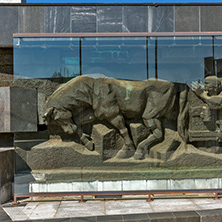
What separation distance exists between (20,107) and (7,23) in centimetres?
214

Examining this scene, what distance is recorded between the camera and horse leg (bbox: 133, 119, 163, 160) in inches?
208

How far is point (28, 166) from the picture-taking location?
528cm

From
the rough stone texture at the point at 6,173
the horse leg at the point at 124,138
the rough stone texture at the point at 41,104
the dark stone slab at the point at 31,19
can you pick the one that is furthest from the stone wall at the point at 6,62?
the horse leg at the point at 124,138

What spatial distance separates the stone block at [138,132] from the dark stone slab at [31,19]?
124 inches

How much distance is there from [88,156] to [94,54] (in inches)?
86.8

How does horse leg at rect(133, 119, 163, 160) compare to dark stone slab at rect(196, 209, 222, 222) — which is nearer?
dark stone slab at rect(196, 209, 222, 222)

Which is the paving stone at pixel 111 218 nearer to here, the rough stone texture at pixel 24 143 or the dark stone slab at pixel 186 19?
the rough stone texture at pixel 24 143

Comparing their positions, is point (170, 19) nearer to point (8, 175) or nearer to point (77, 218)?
point (77, 218)

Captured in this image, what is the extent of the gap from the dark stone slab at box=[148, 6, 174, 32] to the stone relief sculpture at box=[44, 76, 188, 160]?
147 centimetres

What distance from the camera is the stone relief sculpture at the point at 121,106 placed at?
521 cm

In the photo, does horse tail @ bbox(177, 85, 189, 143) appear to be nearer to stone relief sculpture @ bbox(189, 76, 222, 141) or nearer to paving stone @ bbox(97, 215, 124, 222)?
stone relief sculpture @ bbox(189, 76, 222, 141)

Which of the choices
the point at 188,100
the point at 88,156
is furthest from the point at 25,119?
the point at 188,100

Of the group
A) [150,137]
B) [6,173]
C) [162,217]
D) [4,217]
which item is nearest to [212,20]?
[150,137]

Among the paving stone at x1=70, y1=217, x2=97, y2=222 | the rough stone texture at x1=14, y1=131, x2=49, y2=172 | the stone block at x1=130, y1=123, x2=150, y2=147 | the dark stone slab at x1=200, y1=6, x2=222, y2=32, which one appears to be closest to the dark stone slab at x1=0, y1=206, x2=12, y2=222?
the rough stone texture at x1=14, y1=131, x2=49, y2=172
